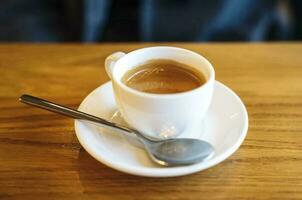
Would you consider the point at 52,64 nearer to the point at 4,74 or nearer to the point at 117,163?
the point at 4,74

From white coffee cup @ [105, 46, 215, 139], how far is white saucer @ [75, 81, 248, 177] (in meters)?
0.04

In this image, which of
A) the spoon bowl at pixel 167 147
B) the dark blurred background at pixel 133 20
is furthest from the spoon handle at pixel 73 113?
the dark blurred background at pixel 133 20

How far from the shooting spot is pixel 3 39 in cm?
132

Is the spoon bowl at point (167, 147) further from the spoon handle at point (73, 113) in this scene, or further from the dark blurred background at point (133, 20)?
the dark blurred background at point (133, 20)

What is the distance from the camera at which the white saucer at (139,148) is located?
542 mm

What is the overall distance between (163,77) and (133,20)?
2.53 feet

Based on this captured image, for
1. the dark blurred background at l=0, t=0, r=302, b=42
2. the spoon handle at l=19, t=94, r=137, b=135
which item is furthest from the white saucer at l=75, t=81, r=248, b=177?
the dark blurred background at l=0, t=0, r=302, b=42

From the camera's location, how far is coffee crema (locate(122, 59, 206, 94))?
67 cm

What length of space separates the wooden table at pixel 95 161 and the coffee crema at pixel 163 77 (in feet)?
0.41

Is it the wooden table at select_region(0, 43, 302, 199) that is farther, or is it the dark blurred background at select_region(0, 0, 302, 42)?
the dark blurred background at select_region(0, 0, 302, 42)

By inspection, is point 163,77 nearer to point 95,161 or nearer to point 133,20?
point 95,161

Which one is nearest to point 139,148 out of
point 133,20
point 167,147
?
point 167,147

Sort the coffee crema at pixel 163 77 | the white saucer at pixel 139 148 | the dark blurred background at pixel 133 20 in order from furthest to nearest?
the dark blurred background at pixel 133 20
the coffee crema at pixel 163 77
the white saucer at pixel 139 148

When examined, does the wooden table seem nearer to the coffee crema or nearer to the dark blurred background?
the coffee crema
